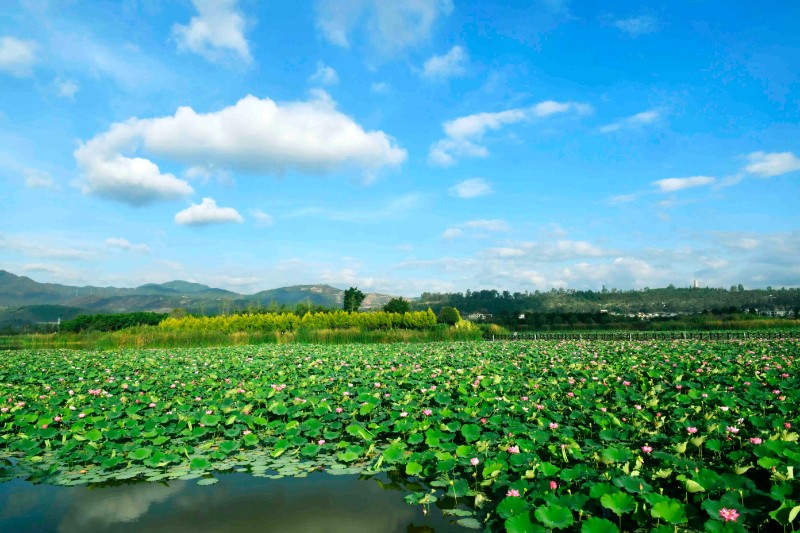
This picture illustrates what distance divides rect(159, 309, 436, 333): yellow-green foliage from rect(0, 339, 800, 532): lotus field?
25.3m

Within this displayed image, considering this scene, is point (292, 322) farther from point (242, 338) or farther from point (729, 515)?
point (729, 515)

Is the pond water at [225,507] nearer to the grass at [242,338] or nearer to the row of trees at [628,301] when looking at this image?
the grass at [242,338]

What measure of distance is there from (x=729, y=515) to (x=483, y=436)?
2.68m

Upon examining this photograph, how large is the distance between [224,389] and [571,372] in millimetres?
7039

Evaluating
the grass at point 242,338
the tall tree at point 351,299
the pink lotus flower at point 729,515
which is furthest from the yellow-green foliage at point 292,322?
the pink lotus flower at point 729,515

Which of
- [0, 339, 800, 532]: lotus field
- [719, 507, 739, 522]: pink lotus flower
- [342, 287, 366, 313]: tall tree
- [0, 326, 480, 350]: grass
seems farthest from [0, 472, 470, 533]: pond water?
[342, 287, 366, 313]: tall tree

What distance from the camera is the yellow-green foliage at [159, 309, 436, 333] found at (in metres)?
36.4

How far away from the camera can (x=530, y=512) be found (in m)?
3.53

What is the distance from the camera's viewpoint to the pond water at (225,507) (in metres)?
4.16

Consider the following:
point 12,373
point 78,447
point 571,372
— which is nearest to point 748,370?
point 571,372

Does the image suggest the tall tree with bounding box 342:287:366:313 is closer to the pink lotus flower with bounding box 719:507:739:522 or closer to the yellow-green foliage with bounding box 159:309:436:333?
the yellow-green foliage with bounding box 159:309:436:333

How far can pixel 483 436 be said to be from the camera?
550 centimetres

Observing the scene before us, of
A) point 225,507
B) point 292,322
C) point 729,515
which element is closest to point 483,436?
point 729,515

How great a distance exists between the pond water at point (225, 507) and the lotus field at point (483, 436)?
0.16 meters
